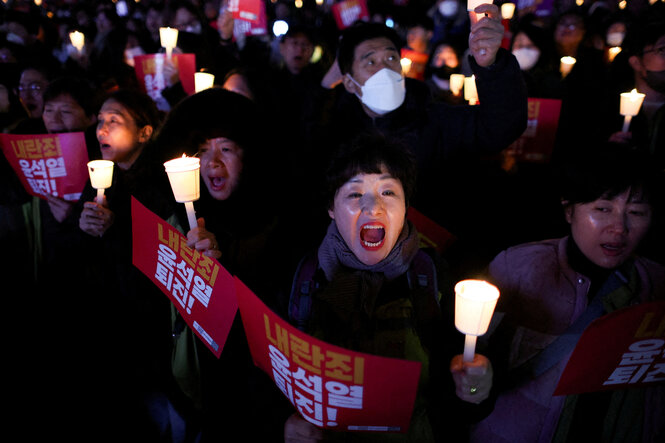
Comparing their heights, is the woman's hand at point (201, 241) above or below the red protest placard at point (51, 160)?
below

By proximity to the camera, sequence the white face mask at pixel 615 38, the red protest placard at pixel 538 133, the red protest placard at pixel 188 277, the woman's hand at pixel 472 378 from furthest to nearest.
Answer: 1. the white face mask at pixel 615 38
2. the red protest placard at pixel 538 133
3. the red protest placard at pixel 188 277
4. the woman's hand at pixel 472 378

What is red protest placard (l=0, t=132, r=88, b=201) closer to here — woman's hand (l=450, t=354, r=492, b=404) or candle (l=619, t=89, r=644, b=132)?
woman's hand (l=450, t=354, r=492, b=404)

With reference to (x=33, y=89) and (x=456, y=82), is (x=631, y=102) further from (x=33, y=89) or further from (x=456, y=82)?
(x=33, y=89)

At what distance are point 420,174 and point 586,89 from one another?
3046 mm

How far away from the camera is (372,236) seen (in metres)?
2.07

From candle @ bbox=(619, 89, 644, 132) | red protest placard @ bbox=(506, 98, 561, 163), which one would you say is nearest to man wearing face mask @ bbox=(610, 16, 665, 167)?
candle @ bbox=(619, 89, 644, 132)

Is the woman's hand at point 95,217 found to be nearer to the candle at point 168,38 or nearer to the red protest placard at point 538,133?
the candle at point 168,38

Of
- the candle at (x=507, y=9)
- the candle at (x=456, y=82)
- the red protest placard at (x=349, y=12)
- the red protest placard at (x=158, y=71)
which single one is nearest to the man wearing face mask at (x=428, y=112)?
the candle at (x=456, y=82)

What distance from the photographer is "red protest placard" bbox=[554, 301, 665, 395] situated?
1484 mm

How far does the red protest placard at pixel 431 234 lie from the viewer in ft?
9.30

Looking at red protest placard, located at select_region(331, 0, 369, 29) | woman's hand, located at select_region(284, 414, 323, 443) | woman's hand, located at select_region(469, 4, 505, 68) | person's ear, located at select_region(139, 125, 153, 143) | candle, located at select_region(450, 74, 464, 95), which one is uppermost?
red protest placard, located at select_region(331, 0, 369, 29)

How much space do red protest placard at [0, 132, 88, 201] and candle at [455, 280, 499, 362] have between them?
2987 mm

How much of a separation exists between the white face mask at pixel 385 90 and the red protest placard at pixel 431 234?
962 millimetres

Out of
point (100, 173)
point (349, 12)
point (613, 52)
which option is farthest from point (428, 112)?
point (349, 12)
